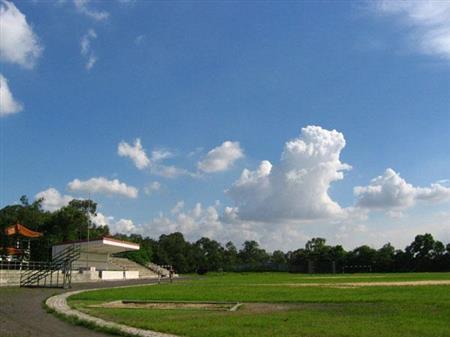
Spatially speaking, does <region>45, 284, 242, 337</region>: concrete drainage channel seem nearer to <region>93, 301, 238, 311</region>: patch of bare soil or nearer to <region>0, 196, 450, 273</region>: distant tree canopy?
<region>93, 301, 238, 311</region>: patch of bare soil

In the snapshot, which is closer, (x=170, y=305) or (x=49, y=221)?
(x=170, y=305)

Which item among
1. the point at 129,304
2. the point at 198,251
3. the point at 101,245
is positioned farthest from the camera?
the point at 198,251

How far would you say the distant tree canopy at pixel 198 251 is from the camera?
88.6 meters

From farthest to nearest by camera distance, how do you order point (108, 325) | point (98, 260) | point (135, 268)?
point (135, 268) < point (98, 260) < point (108, 325)

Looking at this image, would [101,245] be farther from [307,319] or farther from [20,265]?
[307,319]

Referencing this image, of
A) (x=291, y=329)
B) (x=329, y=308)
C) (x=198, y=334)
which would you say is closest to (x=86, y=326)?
(x=198, y=334)

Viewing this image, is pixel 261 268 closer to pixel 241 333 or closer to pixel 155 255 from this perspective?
pixel 155 255

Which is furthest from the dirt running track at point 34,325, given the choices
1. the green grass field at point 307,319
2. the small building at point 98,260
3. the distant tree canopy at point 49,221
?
the distant tree canopy at point 49,221

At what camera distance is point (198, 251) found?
468 feet

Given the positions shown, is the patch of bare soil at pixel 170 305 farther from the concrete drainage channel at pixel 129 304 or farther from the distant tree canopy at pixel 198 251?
the distant tree canopy at pixel 198 251

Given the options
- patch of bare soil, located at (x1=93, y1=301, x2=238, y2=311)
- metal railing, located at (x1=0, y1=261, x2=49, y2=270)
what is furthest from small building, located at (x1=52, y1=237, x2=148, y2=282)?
patch of bare soil, located at (x1=93, y1=301, x2=238, y2=311)

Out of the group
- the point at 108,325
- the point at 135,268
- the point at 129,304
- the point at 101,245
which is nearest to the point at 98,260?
the point at 135,268

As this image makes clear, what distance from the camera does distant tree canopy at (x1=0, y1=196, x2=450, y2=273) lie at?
3489 inches

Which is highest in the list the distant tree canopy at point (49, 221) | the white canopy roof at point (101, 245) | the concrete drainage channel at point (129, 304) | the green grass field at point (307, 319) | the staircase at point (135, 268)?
the distant tree canopy at point (49, 221)
